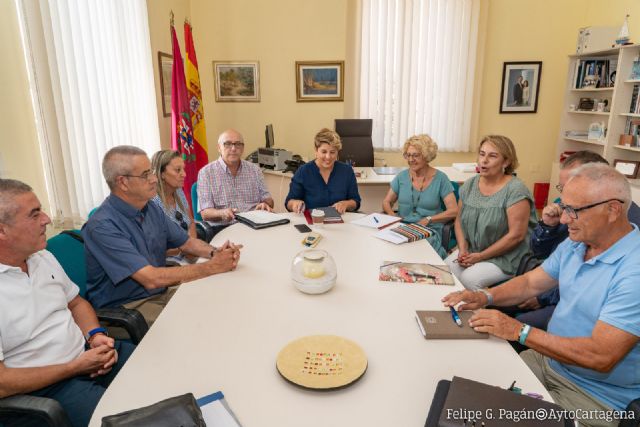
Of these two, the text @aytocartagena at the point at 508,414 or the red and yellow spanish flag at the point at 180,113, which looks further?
the red and yellow spanish flag at the point at 180,113

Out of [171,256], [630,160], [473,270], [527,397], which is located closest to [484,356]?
[527,397]

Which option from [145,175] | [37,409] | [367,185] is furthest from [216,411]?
[367,185]

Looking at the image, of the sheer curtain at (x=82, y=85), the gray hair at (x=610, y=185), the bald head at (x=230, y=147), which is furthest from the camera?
the bald head at (x=230, y=147)

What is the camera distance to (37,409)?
3.82ft

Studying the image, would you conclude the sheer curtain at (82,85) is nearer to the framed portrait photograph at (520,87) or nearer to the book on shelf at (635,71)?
the framed portrait photograph at (520,87)

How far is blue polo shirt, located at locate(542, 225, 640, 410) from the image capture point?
1.27 meters

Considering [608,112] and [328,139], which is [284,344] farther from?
[608,112]

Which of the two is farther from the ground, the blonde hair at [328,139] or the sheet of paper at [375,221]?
the blonde hair at [328,139]

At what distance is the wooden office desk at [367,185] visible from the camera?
425cm

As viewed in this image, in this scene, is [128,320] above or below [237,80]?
below

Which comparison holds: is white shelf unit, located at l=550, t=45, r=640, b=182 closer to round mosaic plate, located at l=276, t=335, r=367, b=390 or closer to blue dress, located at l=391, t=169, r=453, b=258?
blue dress, located at l=391, t=169, r=453, b=258

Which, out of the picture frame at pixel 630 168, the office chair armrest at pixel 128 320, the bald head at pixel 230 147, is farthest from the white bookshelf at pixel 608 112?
the office chair armrest at pixel 128 320

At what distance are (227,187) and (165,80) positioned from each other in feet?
5.53

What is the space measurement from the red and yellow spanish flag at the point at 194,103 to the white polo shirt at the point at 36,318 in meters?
2.70
